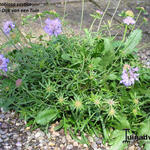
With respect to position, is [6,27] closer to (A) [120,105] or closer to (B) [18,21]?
(A) [120,105]

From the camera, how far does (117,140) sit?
5.35 ft

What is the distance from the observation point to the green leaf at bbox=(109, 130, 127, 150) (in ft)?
5.27

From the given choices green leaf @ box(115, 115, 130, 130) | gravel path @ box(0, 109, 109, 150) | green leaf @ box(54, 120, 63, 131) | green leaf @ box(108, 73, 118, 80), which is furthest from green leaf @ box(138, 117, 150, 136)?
green leaf @ box(54, 120, 63, 131)

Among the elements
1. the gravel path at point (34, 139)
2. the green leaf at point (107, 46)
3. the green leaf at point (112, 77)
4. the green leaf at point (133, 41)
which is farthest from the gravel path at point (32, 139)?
the green leaf at point (133, 41)

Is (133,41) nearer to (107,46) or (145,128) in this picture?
(107,46)

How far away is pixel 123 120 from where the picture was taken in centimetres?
164

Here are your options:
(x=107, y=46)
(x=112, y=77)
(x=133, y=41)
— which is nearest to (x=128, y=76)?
(x=112, y=77)

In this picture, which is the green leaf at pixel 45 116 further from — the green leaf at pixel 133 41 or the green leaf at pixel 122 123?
the green leaf at pixel 133 41

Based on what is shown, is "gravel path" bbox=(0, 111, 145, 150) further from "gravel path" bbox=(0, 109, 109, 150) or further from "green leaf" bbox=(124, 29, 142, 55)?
"green leaf" bbox=(124, 29, 142, 55)

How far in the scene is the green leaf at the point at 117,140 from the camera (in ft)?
5.27

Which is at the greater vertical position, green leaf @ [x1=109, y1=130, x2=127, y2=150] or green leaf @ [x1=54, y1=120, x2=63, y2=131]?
green leaf @ [x1=54, y1=120, x2=63, y2=131]

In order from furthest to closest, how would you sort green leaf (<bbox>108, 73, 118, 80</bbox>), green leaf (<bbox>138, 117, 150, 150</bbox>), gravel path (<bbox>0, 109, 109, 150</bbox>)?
green leaf (<bbox>108, 73, 118, 80</bbox>) → green leaf (<bbox>138, 117, 150, 150</bbox>) → gravel path (<bbox>0, 109, 109, 150</bbox>)

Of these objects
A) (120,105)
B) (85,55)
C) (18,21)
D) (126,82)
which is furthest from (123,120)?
(18,21)

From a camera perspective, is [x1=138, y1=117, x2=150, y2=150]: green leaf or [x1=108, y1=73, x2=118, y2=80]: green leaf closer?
[x1=138, y1=117, x2=150, y2=150]: green leaf
